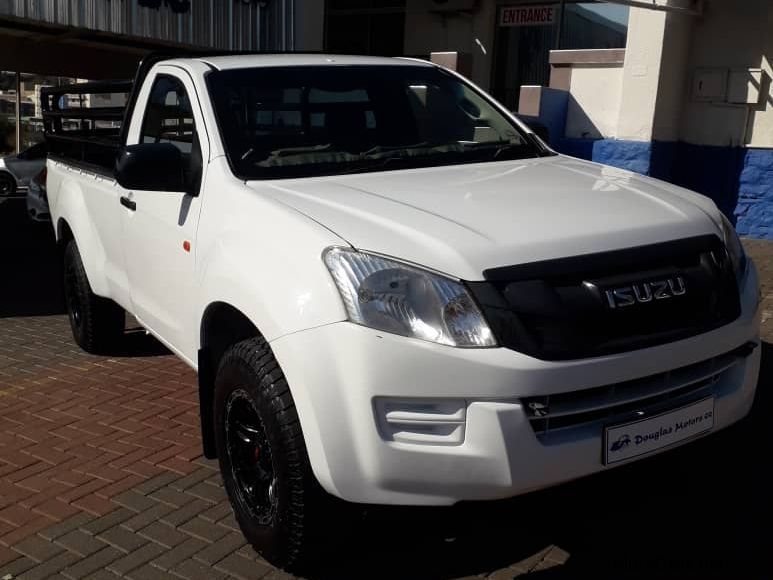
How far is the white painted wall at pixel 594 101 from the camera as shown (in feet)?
35.3

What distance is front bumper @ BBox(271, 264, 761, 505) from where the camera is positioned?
2502 millimetres

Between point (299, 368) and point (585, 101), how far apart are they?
9194mm

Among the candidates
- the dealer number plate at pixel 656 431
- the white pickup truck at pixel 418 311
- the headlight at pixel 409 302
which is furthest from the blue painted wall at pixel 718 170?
the headlight at pixel 409 302

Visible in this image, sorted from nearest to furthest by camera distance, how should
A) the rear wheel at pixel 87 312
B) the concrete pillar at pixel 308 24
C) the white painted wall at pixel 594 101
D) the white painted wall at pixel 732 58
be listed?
1. the rear wheel at pixel 87 312
2. the white painted wall at pixel 732 58
3. the white painted wall at pixel 594 101
4. the concrete pillar at pixel 308 24

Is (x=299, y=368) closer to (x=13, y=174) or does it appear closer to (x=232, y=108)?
(x=232, y=108)

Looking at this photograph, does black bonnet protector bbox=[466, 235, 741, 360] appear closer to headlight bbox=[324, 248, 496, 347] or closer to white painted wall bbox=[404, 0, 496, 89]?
Result: headlight bbox=[324, 248, 496, 347]

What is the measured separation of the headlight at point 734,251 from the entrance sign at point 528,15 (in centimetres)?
1141

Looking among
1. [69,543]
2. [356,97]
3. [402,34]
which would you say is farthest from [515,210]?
[402,34]

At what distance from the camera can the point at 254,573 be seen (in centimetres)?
312

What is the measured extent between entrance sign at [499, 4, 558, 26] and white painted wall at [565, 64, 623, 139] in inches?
125

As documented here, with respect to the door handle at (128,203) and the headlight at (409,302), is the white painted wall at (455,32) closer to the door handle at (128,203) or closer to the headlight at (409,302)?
the door handle at (128,203)

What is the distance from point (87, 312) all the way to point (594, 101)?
7.48 meters

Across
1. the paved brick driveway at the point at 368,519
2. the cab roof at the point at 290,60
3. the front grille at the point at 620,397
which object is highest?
the cab roof at the point at 290,60

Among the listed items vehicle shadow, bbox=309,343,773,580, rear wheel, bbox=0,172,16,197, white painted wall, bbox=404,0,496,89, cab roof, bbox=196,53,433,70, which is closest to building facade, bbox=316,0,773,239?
white painted wall, bbox=404,0,496,89
